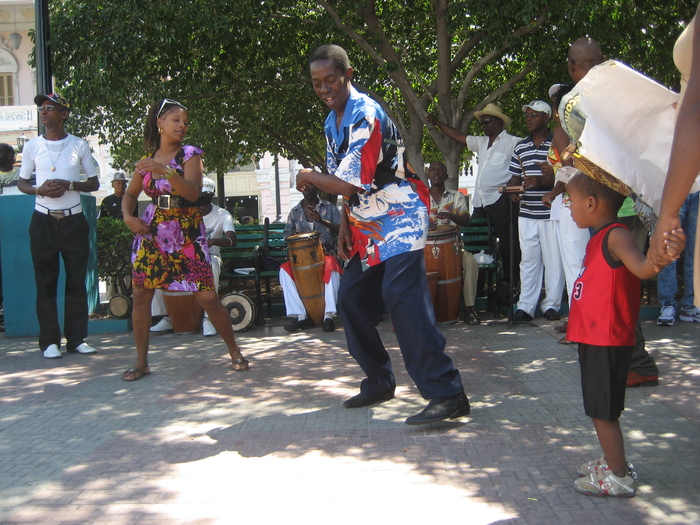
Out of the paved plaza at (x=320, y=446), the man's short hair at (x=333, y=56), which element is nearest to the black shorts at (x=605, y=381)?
the paved plaza at (x=320, y=446)

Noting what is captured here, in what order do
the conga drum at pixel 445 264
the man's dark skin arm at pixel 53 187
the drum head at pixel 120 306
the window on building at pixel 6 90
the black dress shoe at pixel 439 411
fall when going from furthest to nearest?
the window on building at pixel 6 90, the drum head at pixel 120 306, the conga drum at pixel 445 264, the man's dark skin arm at pixel 53 187, the black dress shoe at pixel 439 411

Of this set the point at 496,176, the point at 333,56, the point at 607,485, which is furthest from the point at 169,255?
the point at 496,176

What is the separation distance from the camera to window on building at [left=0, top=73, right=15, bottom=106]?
37.1 m

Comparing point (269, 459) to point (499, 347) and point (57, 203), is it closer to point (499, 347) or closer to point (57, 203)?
point (499, 347)

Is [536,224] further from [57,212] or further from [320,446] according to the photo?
[57,212]

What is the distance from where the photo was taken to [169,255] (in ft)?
18.2

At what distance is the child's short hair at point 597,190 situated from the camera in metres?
3.26

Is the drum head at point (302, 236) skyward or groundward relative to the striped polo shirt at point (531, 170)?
groundward

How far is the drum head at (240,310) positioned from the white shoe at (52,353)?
1801 millimetres

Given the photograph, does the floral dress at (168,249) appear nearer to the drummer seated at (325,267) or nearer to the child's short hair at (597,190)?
the drummer seated at (325,267)

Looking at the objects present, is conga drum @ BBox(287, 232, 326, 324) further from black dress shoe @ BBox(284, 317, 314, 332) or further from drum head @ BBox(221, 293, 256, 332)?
drum head @ BBox(221, 293, 256, 332)

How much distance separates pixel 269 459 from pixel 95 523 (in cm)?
95

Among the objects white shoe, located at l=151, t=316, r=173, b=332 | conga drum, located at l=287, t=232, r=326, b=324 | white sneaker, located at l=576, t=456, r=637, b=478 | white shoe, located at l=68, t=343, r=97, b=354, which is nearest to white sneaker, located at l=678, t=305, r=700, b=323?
conga drum, located at l=287, t=232, r=326, b=324

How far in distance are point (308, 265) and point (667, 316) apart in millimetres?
3516
